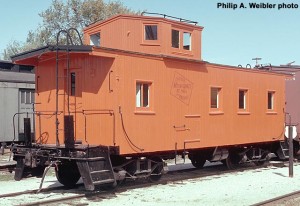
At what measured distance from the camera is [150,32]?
481 inches

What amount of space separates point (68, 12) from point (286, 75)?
31.2 meters

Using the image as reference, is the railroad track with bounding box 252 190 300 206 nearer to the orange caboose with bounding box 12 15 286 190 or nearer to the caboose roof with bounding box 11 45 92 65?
the orange caboose with bounding box 12 15 286 190

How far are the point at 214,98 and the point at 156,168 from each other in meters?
3.25

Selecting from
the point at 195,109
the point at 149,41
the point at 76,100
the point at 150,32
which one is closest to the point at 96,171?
the point at 76,100

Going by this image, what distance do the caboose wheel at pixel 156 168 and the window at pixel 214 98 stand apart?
2.85m

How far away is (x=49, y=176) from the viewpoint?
13.5 m

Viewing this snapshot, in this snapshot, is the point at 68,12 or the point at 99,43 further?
the point at 68,12

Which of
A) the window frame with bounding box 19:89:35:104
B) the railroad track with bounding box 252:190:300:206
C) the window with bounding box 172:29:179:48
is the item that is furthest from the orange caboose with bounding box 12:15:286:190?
the window frame with bounding box 19:89:35:104

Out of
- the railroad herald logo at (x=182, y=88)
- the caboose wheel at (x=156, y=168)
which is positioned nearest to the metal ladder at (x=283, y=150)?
the railroad herald logo at (x=182, y=88)

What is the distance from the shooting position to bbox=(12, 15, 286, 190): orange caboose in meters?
10.2

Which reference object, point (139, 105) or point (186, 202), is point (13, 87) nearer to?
point (139, 105)

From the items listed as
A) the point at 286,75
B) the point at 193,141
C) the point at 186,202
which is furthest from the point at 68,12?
the point at 186,202

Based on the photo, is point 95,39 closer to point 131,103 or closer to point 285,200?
point 131,103

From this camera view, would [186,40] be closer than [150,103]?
No
